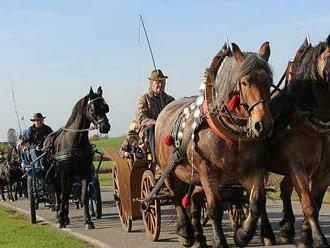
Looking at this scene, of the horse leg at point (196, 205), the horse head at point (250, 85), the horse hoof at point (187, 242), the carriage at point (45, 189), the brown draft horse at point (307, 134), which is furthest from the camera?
the carriage at point (45, 189)

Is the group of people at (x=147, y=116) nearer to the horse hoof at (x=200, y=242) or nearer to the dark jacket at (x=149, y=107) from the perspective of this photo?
the dark jacket at (x=149, y=107)

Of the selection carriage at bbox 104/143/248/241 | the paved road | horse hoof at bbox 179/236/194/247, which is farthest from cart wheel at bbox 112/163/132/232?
horse hoof at bbox 179/236/194/247

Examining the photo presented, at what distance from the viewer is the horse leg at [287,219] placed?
819 centimetres

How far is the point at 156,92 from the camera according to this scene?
31.6 ft

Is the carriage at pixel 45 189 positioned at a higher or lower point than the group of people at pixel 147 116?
lower

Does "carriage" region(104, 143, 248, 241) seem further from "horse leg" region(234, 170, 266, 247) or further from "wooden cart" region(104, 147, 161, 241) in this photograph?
"horse leg" region(234, 170, 266, 247)

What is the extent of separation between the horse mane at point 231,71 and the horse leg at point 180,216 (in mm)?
2186

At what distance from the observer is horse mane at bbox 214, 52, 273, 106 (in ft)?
21.1

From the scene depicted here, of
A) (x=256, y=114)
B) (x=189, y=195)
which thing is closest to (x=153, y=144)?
(x=189, y=195)

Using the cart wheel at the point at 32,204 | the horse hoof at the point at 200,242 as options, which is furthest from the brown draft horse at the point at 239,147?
the cart wheel at the point at 32,204

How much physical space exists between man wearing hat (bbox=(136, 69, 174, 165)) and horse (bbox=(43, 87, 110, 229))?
5.82 feet

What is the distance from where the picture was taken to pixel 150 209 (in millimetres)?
9344

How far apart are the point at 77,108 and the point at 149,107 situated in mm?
2561

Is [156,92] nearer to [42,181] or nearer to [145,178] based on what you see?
[145,178]
